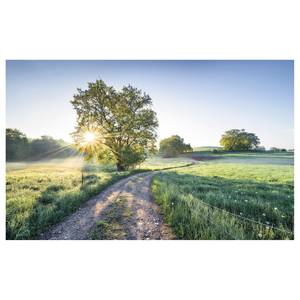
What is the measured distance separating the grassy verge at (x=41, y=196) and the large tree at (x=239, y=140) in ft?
13.3

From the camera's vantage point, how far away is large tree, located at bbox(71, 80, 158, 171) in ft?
16.7

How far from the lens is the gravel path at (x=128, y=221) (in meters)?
3.46

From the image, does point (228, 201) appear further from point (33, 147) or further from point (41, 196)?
point (33, 147)

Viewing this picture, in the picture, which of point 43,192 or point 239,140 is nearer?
point 43,192

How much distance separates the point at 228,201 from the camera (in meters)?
4.25

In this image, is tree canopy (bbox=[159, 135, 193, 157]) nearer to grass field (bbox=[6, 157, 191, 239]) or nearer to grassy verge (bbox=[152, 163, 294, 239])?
grass field (bbox=[6, 157, 191, 239])

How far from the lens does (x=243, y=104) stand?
4.88 m

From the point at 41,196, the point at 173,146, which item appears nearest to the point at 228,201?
the point at 173,146

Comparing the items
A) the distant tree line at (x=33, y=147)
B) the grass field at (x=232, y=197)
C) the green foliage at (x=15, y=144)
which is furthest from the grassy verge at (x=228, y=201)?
the green foliage at (x=15, y=144)

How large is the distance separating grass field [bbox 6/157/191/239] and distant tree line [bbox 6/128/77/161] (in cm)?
18

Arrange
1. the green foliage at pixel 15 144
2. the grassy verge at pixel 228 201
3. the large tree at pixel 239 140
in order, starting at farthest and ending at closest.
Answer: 1. the large tree at pixel 239 140
2. the green foliage at pixel 15 144
3. the grassy verge at pixel 228 201

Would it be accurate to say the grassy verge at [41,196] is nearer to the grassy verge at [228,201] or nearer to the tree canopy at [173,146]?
the grassy verge at [228,201]

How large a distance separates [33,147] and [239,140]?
544 cm

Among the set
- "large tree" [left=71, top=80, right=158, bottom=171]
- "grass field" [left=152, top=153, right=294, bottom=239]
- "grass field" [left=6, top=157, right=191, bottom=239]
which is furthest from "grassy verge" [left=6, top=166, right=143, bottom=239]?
"grass field" [left=152, top=153, right=294, bottom=239]
